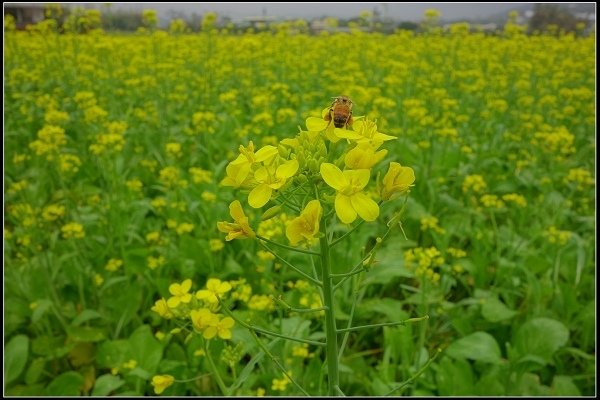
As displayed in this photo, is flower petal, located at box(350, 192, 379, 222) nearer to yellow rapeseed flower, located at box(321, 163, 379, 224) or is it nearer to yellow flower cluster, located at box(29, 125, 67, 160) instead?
yellow rapeseed flower, located at box(321, 163, 379, 224)

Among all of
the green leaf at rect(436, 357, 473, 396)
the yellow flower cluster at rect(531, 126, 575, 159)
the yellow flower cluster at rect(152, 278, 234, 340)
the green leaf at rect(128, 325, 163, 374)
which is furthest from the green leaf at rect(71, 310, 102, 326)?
the yellow flower cluster at rect(531, 126, 575, 159)

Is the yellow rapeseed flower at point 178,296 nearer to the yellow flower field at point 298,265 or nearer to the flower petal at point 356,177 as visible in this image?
the yellow flower field at point 298,265

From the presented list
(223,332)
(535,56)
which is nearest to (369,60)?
(535,56)

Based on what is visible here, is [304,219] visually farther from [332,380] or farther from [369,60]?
[369,60]

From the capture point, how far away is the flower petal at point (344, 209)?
0.90 m

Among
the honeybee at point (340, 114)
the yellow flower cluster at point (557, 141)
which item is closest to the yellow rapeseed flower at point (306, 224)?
the honeybee at point (340, 114)

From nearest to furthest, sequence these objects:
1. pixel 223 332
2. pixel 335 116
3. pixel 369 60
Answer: pixel 335 116 → pixel 223 332 → pixel 369 60

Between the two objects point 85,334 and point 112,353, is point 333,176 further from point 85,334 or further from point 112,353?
point 85,334

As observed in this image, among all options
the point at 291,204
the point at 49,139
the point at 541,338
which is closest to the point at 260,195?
the point at 291,204

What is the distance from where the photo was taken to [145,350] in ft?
7.37

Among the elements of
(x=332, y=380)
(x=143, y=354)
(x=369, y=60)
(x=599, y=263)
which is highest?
(x=369, y=60)

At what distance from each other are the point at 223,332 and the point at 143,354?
1.05m

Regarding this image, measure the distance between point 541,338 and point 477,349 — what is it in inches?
12.0

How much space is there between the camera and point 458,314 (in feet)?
8.45
